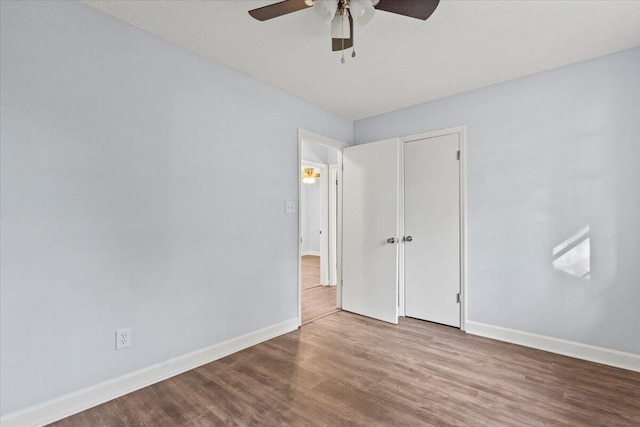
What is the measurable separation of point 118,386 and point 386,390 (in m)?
1.81

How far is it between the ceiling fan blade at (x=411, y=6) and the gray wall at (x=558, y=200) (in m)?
1.87

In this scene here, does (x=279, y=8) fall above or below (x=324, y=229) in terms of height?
above

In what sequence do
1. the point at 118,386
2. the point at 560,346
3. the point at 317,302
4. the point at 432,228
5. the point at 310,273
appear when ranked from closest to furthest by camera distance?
the point at 118,386 → the point at 560,346 → the point at 432,228 → the point at 317,302 → the point at 310,273

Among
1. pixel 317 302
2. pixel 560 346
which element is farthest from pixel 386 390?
pixel 317 302

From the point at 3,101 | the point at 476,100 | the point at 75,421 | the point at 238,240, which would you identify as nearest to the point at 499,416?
the point at 238,240

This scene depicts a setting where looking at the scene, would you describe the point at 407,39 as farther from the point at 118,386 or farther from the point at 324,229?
the point at 324,229

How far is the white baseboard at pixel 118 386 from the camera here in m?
1.66

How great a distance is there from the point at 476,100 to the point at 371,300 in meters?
2.49

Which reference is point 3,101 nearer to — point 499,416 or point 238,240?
point 238,240

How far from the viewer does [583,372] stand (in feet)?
7.43

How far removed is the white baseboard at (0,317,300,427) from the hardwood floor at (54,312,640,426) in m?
0.06

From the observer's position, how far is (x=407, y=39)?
86.7 inches

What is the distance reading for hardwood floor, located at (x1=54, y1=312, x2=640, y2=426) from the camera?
69.1 inches

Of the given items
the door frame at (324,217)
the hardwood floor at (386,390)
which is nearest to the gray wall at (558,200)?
the hardwood floor at (386,390)
